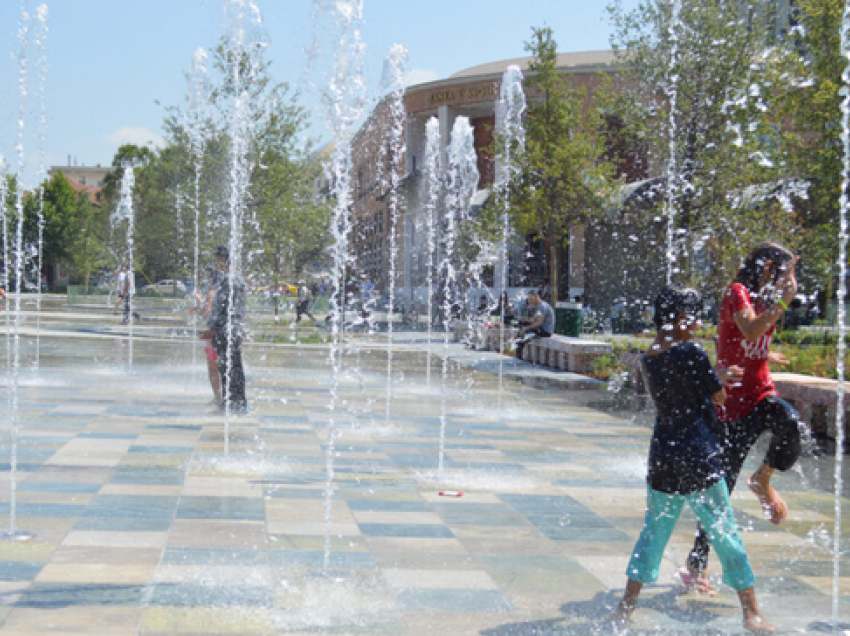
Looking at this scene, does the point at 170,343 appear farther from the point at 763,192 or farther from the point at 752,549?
the point at 752,549

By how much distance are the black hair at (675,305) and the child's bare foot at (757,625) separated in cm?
125

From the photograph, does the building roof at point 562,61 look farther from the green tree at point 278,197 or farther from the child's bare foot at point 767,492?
the child's bare foot at point 767,492

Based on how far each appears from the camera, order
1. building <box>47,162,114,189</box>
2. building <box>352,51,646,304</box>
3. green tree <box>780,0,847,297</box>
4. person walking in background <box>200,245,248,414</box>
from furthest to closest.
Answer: building <box>47,162,114,189</box> < building <box>352,51,646,304</box> < green tree <box>780,0,847,297</box> < person walking in background <box>200,245,248,414</box>

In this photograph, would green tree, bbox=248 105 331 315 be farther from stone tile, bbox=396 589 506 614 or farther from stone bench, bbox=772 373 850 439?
stone tile, bbox=396 589 506 614

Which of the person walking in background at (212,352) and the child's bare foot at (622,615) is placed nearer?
the child's bare foot at (622,615)

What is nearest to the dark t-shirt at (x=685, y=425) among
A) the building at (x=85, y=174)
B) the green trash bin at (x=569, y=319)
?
the green trash bin at (x=569, y=319)

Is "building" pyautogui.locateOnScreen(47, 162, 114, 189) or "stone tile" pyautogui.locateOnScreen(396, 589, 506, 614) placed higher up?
"building" pyautogui.locateOnScreen(47, 162, 114, 189)

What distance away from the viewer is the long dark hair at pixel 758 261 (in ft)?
15.8

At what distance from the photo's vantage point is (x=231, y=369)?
10.2 meters

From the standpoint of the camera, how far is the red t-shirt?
4824 mm

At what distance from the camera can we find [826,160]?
70.7 ft

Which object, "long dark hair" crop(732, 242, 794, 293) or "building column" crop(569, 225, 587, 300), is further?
"building column" crop(569, 225, 587, 300)

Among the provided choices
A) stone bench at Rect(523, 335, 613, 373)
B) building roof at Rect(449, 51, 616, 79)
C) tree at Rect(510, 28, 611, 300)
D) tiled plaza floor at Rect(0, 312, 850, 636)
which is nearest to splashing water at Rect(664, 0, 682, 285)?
stone bench at Rect(523, 335, 613, 373)

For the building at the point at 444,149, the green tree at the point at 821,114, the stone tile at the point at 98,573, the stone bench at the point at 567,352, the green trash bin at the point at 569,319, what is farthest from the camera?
the building at the point at 444,149
